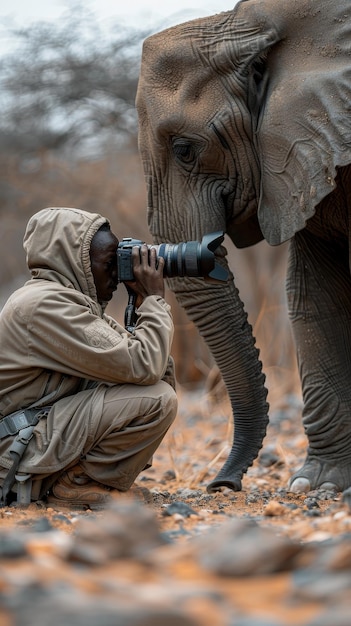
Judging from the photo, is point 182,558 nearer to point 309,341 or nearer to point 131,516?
point 131,516

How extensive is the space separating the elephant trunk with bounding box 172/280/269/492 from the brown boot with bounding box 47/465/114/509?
0.83m

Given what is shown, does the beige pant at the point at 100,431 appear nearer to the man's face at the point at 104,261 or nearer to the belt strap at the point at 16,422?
the belt strap at the point at 16,422

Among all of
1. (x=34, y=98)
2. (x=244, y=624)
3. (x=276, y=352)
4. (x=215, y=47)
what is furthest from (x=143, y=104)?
(x=34, y=98)

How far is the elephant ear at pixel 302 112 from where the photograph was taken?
15.4 feet

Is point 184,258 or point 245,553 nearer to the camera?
point 245,553

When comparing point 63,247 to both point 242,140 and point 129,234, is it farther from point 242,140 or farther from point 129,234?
point 129,234

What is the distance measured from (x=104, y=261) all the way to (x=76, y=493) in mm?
921

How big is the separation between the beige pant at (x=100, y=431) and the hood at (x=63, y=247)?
44 centimetres

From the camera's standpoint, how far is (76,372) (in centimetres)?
419

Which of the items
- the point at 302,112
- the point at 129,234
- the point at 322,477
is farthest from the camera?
the point at 129,234

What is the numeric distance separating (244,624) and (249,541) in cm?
56

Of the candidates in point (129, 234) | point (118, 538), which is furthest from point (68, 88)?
point (118, 538)

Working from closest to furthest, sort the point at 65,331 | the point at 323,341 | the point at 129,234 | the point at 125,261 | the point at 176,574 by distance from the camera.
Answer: the point at 176,574, the point at 65,331, the point at 125,261, the point at 323,341, the point at 129,234

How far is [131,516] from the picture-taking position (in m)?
2.46
